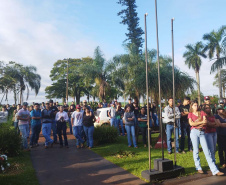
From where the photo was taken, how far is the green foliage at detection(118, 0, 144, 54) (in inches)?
1448

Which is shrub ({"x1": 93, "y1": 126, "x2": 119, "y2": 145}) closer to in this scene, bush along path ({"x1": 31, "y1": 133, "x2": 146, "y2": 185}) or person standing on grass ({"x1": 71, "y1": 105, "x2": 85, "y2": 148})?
person standing on grass ({"x1": 71, "y1": 105, "x2": 85, "y2": 148})

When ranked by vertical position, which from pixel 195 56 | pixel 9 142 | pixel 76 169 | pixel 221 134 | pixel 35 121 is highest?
pixel 195 56

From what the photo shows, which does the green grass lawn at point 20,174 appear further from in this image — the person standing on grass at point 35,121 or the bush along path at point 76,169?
the person standing on grass at point 35,121

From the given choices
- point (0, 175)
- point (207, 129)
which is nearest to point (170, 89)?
point (207, 129)

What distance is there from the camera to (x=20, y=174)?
5434mm

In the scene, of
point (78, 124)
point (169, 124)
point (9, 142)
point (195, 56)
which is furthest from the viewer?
point (195, 56)

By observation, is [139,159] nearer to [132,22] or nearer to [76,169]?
[76,169]

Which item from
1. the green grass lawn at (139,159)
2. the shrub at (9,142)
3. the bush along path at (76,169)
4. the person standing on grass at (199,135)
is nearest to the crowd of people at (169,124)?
the person standing on grass at (199,135)

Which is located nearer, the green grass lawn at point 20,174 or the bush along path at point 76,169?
the green grass lawn at point 20,174

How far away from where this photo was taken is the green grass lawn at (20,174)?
4818 millimetres

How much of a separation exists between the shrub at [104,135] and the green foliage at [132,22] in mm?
28581

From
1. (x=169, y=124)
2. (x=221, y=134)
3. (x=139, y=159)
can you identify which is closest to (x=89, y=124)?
(x=139, y=159)

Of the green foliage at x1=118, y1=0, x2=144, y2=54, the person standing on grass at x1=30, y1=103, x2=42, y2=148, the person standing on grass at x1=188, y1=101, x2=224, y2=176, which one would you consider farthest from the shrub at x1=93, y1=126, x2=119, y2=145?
the green foliage at x1=118, y1=0, x2=144, y2=54

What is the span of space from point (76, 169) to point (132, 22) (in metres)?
34.8
